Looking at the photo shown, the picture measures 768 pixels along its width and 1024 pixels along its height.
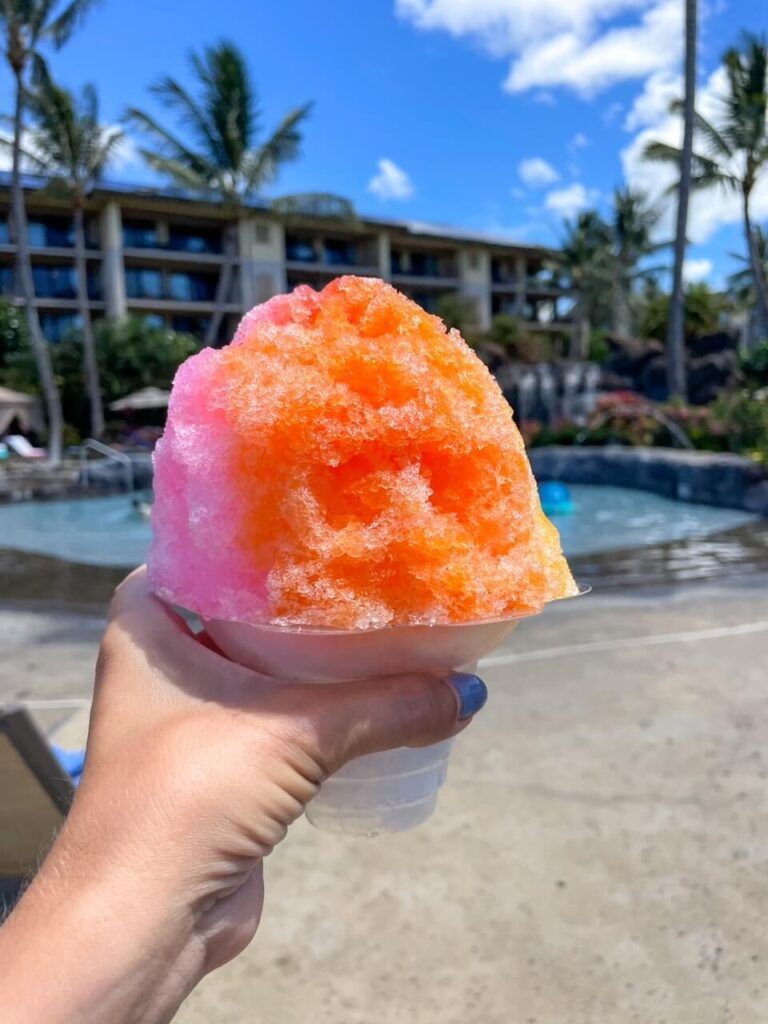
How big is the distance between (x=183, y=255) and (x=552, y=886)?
4112 cm

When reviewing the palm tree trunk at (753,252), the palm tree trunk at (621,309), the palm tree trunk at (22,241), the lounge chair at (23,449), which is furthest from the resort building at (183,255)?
the palm tree trunk at (753,252)

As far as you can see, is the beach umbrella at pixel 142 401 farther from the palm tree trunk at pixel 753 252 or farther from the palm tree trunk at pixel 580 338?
the palm tree trunk at pixel 580 338

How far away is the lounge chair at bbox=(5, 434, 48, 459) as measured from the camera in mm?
25569

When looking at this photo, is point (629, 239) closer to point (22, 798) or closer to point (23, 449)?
point (23, 449)

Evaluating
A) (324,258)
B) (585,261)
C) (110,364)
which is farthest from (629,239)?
(110,364)

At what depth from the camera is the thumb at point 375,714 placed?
1.06 metres

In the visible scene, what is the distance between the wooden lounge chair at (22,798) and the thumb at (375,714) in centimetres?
85

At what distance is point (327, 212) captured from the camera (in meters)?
26.4

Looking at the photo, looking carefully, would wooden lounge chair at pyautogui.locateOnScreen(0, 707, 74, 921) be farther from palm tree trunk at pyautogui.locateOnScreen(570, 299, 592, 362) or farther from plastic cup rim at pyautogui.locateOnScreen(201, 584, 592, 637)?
palm tree trunk at pyautogui.locateOnScreen(570, 299, 592, 362)

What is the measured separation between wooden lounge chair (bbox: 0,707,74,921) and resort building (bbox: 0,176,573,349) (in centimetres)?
3610

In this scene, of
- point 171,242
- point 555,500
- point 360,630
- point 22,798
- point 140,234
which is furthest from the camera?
point 171,242

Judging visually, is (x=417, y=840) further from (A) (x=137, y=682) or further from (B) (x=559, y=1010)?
Result: (A) (x=137, y=682)

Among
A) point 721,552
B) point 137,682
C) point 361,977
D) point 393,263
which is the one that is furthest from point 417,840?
point 393,263

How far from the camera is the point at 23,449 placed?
25969mm
